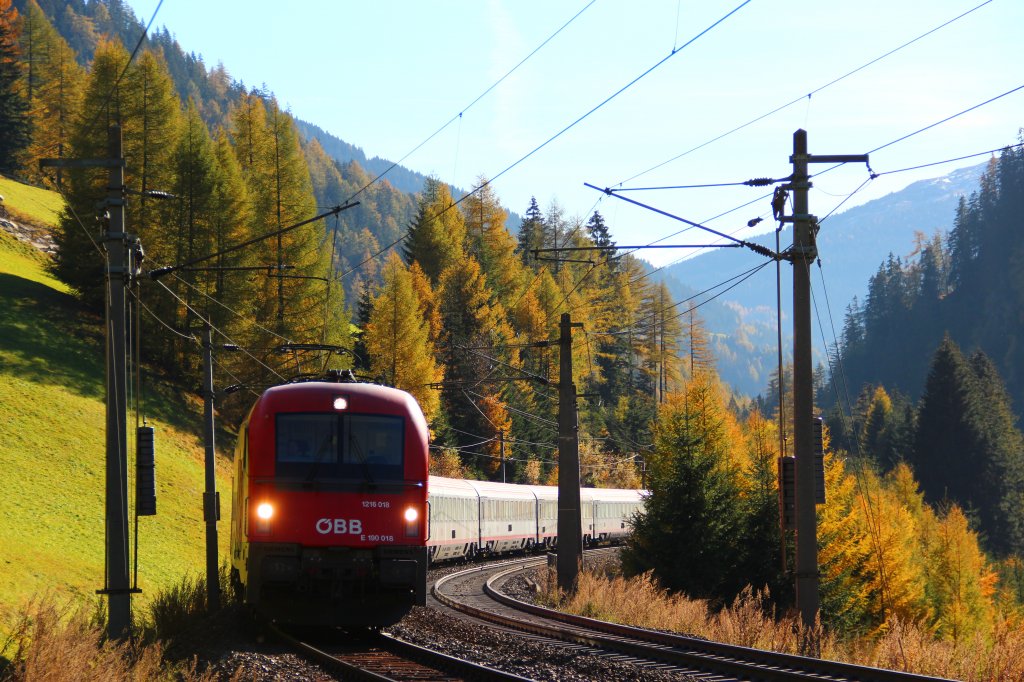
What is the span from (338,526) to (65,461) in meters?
29.4

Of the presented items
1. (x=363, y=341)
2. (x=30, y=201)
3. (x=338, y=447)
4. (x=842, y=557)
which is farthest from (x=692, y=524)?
(x=30, y=201)

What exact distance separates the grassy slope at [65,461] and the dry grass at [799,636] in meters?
11.9

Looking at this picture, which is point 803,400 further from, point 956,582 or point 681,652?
point 956,582

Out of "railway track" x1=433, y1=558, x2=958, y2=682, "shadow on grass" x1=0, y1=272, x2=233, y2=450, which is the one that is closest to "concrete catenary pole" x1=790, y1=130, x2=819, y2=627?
"railway track" x1=433, y1=558, x2=958, y2=682

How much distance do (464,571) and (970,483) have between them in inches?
2972

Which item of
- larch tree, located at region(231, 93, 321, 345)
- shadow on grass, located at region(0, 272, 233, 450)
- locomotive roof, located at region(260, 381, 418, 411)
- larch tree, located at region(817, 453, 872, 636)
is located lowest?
larch tree, located at region(817, 453, 872, 636)

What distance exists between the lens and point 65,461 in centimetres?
4072

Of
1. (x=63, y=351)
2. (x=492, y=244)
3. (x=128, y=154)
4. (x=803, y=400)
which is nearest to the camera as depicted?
(x=803, y=400)

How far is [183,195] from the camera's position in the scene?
53.1 meters

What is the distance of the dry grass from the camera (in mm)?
13312

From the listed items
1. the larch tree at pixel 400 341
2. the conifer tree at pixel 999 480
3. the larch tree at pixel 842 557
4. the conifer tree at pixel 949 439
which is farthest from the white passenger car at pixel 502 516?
the conifer tree at pixel 999 480

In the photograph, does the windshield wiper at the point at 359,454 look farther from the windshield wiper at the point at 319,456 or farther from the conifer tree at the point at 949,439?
the conifer tree at the point at 949,439

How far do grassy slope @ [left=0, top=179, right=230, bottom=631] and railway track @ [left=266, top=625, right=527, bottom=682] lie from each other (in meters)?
7.54

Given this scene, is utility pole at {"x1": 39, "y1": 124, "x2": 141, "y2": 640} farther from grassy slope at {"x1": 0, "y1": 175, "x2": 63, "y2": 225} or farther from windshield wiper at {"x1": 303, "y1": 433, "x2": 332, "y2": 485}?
grassy slope at {"x1": 0, "y1": 175, "x2": 63, "y2": 225}
